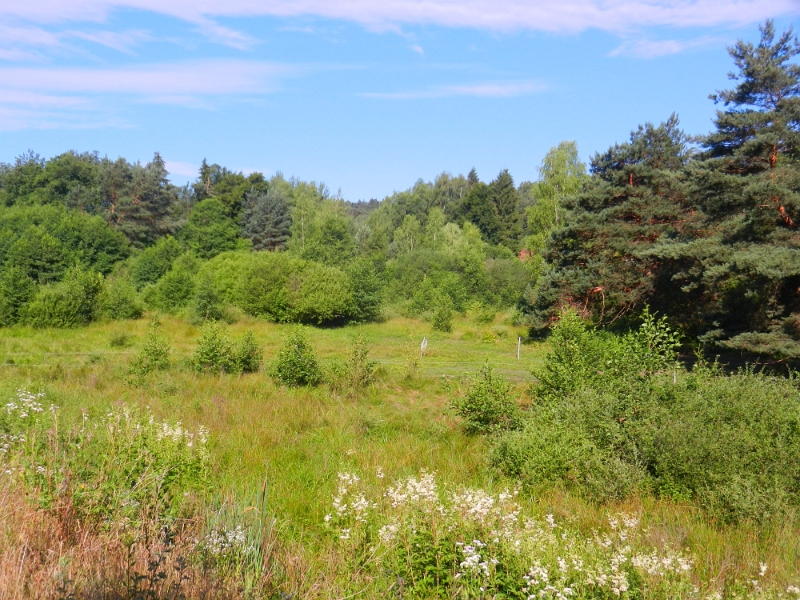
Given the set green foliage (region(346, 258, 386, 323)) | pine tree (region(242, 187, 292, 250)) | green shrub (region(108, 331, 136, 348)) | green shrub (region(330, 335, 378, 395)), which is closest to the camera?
green shrub (region(330, 335, 378, 395))

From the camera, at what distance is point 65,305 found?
27.2 meters

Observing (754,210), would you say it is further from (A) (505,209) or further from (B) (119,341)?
(A) (505,209)

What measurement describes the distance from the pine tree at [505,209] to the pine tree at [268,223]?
21285 millimetres

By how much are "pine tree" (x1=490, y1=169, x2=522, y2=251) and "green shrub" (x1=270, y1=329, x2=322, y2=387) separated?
168 feet

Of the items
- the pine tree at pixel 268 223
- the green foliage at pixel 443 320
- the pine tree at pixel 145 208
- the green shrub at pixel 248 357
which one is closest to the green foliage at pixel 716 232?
the green foliage at pixel 443 320

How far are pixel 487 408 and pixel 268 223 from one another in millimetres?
50685

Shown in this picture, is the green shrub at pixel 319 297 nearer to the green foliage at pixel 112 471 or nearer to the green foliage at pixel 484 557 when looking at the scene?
the green foliage at pixel 112 471

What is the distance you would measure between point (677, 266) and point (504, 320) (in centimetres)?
1220

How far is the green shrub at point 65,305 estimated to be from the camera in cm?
2700

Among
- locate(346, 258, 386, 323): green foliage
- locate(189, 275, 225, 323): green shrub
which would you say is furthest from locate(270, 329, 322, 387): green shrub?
locate(346, 258, 386, 323): green foliage

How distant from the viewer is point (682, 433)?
7.02 meters

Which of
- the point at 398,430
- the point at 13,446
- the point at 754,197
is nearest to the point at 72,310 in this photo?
the point at 398,430

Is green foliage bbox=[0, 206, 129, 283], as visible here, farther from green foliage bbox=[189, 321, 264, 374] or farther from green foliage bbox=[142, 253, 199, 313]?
green foliage bbox=[189, 321, 264, 374]

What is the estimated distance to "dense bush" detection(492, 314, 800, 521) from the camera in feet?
20.9
